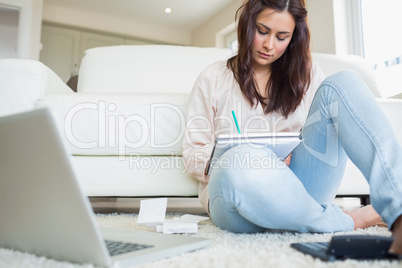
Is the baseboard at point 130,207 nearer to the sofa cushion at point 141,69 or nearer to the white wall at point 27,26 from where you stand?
the sofa cushion at point 141,69

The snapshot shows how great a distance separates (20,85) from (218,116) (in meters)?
0.73

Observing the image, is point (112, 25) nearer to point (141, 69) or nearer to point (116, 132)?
point (141, 69)

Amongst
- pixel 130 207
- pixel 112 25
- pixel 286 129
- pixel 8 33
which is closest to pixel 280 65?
pixel 286 129

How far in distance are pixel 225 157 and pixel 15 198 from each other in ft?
1.35

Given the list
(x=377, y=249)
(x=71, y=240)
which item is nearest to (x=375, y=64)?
(x=377, y=249)

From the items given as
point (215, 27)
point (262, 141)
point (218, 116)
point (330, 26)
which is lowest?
point (262, 141)

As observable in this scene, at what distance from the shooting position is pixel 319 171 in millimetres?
891

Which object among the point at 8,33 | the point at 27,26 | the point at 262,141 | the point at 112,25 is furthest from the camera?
the point at 112,25

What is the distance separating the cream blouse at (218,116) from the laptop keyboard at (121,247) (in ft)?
1.52

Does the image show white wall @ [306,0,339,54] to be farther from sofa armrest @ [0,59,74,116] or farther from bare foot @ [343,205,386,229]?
sofa armrest @ [0,59,74,116]

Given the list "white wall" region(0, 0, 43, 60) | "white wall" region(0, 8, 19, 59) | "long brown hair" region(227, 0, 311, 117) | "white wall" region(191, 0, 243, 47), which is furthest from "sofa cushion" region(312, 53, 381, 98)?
"white wall" region(0, 8, 19, 59)

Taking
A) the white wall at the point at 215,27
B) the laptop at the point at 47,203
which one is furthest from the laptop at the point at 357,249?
the white wall at the point at 215,27

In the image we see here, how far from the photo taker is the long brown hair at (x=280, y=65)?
106cm

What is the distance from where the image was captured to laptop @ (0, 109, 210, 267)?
0.41 metres
